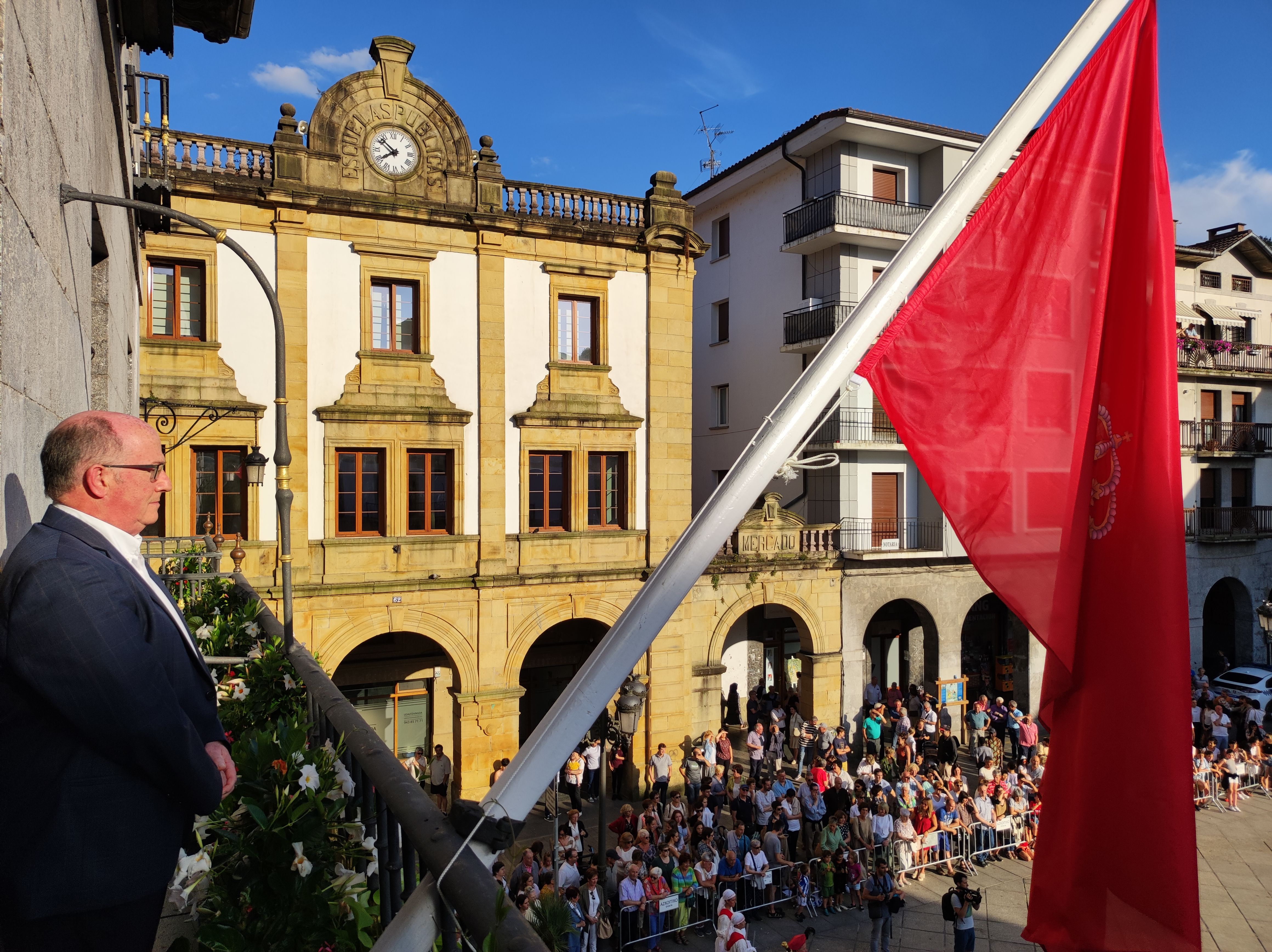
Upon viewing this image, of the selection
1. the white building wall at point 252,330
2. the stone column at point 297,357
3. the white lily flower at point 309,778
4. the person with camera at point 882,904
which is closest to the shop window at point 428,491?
the stone column at point 297,357

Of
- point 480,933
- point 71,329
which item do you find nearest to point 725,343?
point 71,329

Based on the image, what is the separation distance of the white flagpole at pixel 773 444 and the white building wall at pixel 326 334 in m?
16.9

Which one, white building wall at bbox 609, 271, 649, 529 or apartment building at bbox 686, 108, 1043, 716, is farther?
apartment building at bbox 686, 108, 1043, 716

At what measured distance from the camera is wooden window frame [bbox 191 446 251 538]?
17.9m

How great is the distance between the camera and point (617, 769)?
21188 millimetres

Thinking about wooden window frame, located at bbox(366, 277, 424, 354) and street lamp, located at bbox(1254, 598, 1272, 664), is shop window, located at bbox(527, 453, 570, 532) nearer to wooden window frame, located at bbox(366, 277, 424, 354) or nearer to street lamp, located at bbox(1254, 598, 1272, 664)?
wooden window frame, located at bbox(366, 277, 424, 354)

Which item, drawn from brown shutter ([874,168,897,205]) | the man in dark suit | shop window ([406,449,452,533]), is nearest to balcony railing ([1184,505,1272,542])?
brown shutter ([874,168,897,205])

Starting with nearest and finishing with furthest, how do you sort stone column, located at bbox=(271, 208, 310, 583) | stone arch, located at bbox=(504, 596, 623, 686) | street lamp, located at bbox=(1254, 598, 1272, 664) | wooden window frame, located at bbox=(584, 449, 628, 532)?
stone column, located at bbox=(271, 208, 310, 583) < stone arch, located at bbox=(504, 596, 623, 686) < wooden window frame, located at bbox=(584, 449, 628, 532) < street lamp, located at bbox=(1254, 598, 1272, 664)

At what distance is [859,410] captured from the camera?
25.9m

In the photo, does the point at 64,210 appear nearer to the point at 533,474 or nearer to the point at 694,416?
the point at 533,474

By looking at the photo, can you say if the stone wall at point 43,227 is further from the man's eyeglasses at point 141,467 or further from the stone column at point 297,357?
the stone column at point 297,357

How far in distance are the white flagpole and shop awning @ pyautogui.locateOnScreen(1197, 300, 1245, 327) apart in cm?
3694

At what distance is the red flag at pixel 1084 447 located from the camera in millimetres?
3912

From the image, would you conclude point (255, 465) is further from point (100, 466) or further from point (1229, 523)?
point (1229, 523)
